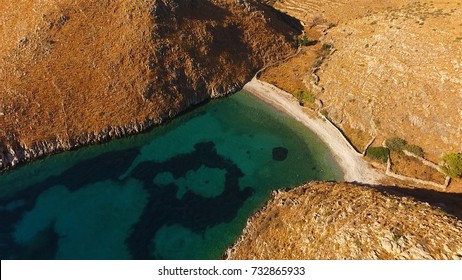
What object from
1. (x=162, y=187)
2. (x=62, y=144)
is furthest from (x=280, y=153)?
(x=62, y=144)

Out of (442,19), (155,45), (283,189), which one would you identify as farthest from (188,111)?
(442,19)

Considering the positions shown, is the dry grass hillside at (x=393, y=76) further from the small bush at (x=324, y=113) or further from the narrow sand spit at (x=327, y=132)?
the narrow sand spit at (x=327, y=132)

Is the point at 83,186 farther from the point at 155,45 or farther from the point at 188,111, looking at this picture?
the point at 155,45

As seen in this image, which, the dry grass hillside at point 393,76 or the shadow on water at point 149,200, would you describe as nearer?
the shadow on water at point 149,200

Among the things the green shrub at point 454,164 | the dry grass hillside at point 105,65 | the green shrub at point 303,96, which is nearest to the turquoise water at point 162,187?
the dry grass hillside at point 105,65

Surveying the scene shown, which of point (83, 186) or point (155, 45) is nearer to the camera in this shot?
point (83, 186)

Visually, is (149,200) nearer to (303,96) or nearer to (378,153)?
(303,96)
